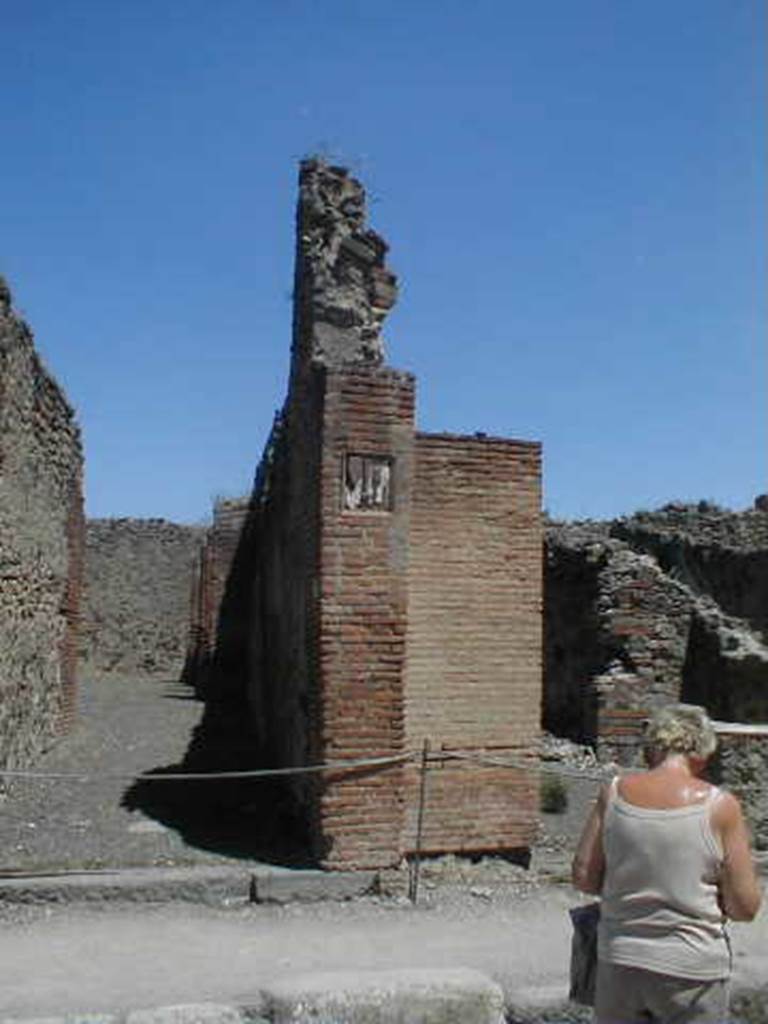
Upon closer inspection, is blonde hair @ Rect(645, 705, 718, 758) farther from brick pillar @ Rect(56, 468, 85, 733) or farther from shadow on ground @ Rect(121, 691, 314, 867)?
brick pillar @ Rect(56, 468, 85, 733)

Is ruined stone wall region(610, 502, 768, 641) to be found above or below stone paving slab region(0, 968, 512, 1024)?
above

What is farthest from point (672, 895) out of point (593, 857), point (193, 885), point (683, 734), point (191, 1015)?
point (193, 885)

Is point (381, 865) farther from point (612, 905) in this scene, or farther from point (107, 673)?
point (107, 673)

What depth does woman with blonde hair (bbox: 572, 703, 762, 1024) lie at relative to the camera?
138 inches

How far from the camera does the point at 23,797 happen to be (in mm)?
9172

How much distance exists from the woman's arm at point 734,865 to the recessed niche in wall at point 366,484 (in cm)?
431

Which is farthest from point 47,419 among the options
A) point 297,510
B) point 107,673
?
point 107,673

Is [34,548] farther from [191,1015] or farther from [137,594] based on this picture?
[137,594]

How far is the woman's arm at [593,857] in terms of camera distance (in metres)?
3.77

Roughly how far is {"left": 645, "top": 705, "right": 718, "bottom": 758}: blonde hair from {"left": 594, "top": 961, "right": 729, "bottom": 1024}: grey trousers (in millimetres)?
699

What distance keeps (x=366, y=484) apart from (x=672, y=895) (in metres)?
4.41

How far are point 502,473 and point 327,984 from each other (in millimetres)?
3917

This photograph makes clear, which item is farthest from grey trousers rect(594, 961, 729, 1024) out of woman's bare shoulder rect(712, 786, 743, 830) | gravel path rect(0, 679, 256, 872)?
gravel path rect(0, 679, 256, 872)

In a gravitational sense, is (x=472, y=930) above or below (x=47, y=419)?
below
